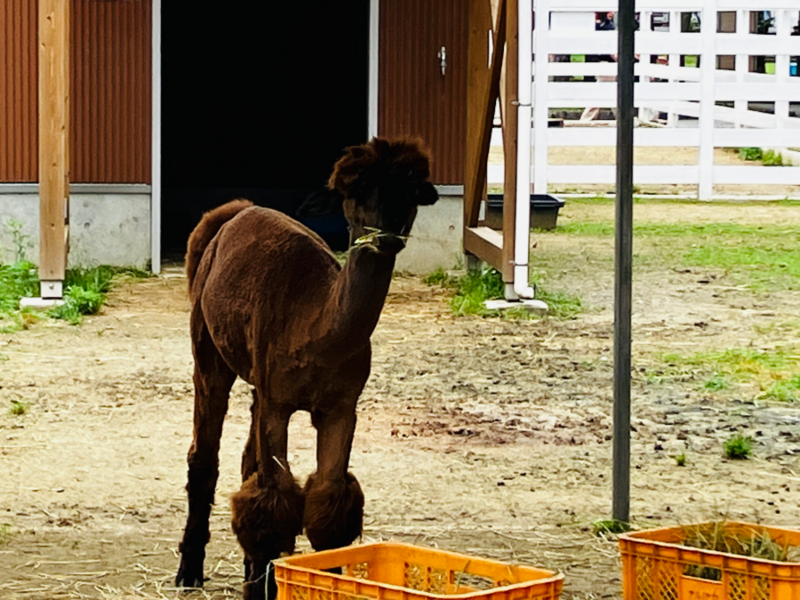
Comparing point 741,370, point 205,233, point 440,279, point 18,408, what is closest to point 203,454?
point 205,233

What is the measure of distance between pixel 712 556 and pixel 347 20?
15.1 m

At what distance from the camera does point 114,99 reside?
14.0 metres

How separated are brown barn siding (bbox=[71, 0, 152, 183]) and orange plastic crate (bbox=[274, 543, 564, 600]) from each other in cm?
942

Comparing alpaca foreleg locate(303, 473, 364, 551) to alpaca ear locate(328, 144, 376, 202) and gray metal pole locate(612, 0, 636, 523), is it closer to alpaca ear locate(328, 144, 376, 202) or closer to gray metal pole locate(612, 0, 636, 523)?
alpaca ear locate(328, 144, 376, 202)

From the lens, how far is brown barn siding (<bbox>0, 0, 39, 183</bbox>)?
44.6 ft

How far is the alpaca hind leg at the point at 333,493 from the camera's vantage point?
4969 millimetres

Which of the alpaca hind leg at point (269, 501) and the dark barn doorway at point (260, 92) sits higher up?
the dark barn doorway at point (260, 92)

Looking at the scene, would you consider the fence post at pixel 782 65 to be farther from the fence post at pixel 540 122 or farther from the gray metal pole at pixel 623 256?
the gray metal pole at pixel 623 256

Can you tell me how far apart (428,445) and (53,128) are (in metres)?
5.23

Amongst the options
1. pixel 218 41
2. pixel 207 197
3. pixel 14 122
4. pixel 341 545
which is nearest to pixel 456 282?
pixel 14 122

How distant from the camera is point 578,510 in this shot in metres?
6.76

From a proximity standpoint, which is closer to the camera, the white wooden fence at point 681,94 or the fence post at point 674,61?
the white wooden fence at point 681,94

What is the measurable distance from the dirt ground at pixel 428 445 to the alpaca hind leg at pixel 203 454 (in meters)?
0.14

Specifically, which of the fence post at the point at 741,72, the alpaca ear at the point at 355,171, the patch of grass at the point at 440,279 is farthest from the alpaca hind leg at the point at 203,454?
the fence post at the point at 741,72
